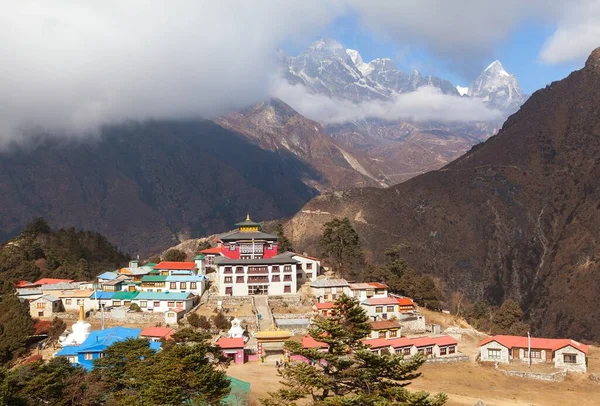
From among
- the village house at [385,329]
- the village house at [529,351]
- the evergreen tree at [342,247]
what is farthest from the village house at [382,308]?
the evergreen tree at [342,247]

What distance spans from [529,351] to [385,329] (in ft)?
43.0

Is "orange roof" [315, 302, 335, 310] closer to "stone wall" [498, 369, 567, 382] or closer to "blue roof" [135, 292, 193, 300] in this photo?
"blue roof" [135, 292, 193, 300]

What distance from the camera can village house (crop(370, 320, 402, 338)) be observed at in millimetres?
55094

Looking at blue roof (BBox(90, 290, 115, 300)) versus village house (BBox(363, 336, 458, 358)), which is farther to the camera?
blue roof (BBox(90, 290, 115, 300))

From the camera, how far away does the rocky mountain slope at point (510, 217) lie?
14075cm

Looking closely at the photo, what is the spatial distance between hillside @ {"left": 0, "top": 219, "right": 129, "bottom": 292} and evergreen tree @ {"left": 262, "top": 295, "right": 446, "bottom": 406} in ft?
176

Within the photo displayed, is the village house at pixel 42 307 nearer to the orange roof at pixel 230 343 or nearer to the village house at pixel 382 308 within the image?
the orange roof at pixel 230 343

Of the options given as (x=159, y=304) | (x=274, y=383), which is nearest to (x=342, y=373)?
(x=274, y=383)

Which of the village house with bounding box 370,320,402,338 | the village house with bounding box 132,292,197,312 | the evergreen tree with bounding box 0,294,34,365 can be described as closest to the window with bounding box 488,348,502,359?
the village house with bounding box 370,320,402,338

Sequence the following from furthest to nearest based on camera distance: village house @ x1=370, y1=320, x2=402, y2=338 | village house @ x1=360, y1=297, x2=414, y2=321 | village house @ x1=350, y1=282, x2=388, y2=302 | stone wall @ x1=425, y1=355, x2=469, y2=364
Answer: village house @ x1=350, y1=282, x2=388, y2=302 → village house @ x1=360, y1=297, x2=414, y2=321 → village house @ x1=370, y1=320, x2=402, y2=338 → stone wall @ x1=425, y1=355, x2=469, y2=364

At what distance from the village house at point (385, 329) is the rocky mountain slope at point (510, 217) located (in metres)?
77.0

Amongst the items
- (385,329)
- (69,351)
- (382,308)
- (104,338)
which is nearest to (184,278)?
(104,338)

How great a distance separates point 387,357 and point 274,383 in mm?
23618

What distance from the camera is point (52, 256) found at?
80.1m
